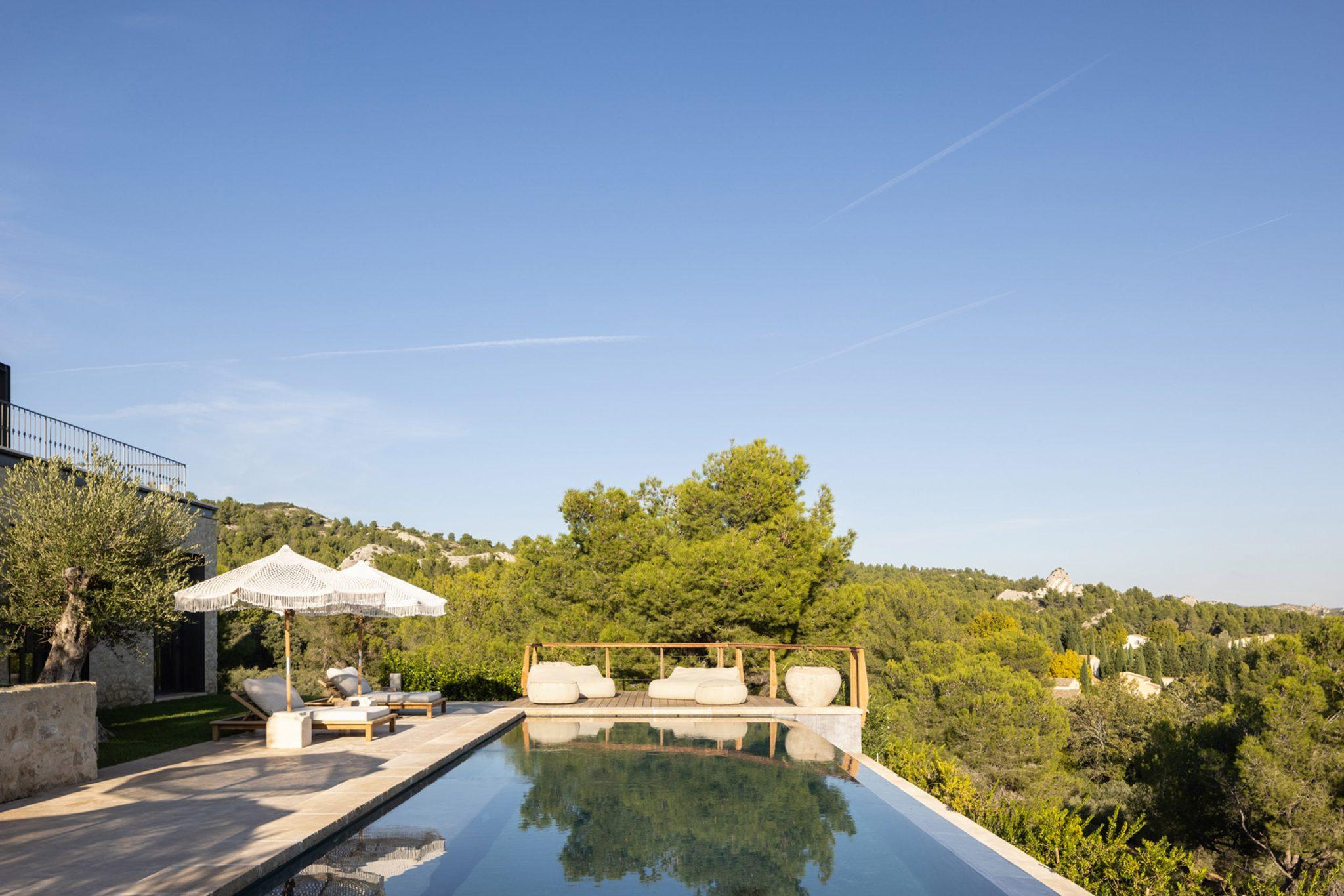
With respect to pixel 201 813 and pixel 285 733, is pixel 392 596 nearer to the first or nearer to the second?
pixel 285 733

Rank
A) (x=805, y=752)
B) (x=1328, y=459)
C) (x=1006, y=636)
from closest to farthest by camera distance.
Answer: (x=805, y=752) → (x=1328, y=459) → (x=1006, y=636)

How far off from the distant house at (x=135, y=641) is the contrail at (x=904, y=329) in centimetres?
1922

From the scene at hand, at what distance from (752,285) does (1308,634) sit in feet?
63.4

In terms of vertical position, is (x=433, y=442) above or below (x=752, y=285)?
below

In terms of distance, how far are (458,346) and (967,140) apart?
1584cm

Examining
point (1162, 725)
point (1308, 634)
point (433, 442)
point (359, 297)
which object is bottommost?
point (1162, 725)

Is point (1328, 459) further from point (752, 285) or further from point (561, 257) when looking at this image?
point (561, 257)

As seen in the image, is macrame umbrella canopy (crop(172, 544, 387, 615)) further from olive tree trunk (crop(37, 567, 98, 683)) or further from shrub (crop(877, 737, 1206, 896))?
shrub (crop(877, 737, 1206, 896))

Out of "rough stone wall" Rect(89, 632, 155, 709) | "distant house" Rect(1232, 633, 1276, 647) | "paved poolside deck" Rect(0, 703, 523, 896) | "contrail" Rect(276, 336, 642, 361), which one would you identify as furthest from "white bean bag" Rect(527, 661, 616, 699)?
"distant house" Rect(1232, 633, 1276, 647)

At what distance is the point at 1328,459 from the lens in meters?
27.6

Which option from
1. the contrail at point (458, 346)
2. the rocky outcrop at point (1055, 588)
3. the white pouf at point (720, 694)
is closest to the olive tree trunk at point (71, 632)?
the white pouf at point (720, 694)

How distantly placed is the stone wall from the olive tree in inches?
159

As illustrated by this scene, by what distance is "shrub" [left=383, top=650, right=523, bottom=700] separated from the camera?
15531 mm

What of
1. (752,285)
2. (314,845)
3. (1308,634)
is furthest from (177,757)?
(1308,634)
